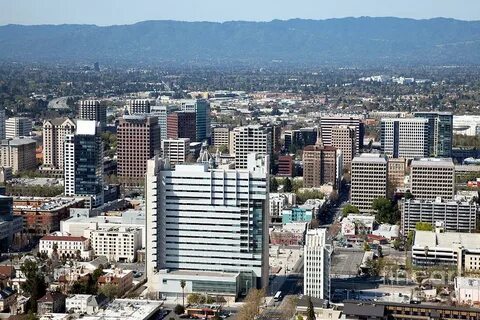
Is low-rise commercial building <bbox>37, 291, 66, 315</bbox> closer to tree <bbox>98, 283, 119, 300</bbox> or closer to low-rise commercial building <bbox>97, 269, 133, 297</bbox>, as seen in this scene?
tree <bbox>98, 283, 119, 300</bbox>

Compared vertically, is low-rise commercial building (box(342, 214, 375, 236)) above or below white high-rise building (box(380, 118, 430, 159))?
below

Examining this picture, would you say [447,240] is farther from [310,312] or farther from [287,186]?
[287,186]

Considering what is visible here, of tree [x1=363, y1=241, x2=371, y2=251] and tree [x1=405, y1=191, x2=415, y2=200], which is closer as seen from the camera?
tree [x1=363, y1=241, x2=371, y2=251]

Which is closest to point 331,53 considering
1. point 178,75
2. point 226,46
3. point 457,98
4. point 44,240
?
point 226,46

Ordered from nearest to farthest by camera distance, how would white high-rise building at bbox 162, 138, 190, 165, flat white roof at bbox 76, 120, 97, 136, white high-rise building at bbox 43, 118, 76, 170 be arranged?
flat white roof at bbox 76, 120, 97, 136, white high-rise building at bbox 162, 138, 190, 165, white high-rise building at bbox 43, 118, 76, 170

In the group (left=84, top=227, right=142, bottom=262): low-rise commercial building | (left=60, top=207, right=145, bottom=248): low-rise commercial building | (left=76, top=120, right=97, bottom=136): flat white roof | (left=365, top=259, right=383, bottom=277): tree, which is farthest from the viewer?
(left=76, top=120, right=97, bottom=136): flat white roof

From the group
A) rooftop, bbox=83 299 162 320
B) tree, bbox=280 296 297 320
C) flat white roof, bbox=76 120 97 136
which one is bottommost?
tree, bbox=280 296 297 320

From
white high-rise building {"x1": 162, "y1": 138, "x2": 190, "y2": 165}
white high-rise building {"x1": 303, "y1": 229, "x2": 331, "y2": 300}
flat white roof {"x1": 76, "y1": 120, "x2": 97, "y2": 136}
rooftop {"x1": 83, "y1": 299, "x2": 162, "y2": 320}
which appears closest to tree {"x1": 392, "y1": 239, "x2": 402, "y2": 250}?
white high-rise building {"x1": 303, "y1": 229, "x2": 331, "y2": 300}

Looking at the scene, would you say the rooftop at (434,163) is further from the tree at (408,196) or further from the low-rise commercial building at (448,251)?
the low-rise commercial building at (448,251)
